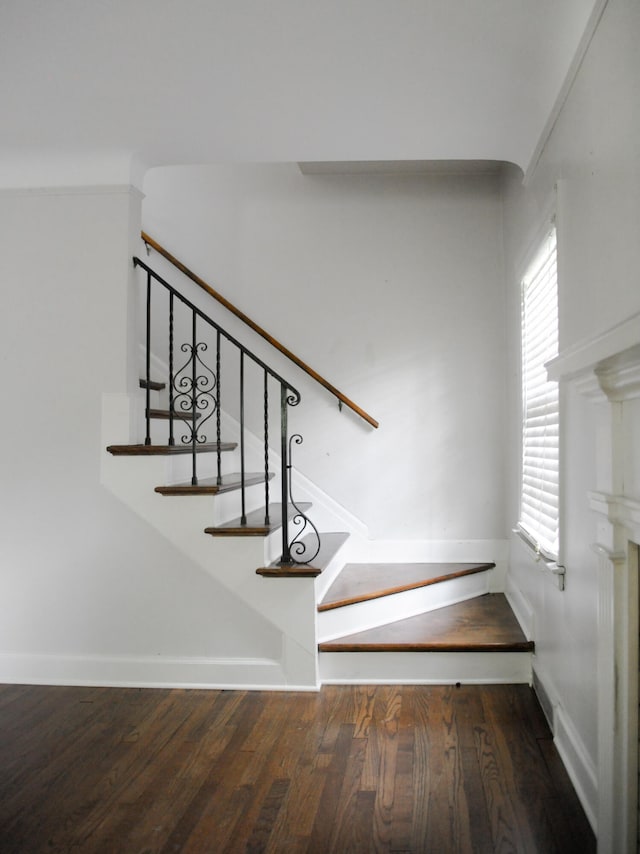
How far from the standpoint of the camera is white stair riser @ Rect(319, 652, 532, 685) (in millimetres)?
3014

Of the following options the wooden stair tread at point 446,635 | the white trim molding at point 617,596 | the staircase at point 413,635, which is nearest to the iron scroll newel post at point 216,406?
the staircase at point 413,635

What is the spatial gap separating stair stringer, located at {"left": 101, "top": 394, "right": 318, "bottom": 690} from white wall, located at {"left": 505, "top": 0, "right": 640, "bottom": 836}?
1064 millimetres

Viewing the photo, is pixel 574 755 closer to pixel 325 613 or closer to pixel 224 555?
pixel 325 613

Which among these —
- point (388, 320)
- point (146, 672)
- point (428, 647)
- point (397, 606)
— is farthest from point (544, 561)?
point (388, 320)

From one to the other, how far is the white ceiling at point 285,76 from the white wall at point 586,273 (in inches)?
9.3

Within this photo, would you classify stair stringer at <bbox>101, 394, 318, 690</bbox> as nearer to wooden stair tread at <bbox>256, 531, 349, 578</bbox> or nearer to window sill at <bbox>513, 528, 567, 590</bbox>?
wooden stair tread at <bbox>256, 531, 349, 578</bbox>

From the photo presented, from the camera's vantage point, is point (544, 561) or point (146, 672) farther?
point (146, 672)

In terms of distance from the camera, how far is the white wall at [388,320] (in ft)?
13.6

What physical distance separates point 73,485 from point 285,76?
2048mm

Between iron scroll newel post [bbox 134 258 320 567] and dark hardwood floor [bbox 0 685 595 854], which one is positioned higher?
iron scroll newel post [bbox 134 258 320 567]

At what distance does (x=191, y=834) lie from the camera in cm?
192

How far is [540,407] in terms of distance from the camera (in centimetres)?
301

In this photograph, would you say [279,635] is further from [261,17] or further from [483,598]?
[261,17]

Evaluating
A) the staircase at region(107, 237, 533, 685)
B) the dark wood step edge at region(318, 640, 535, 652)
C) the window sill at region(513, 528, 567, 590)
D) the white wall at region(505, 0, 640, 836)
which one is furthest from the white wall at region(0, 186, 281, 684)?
the white wall at region(505, 0, 640, 836)
